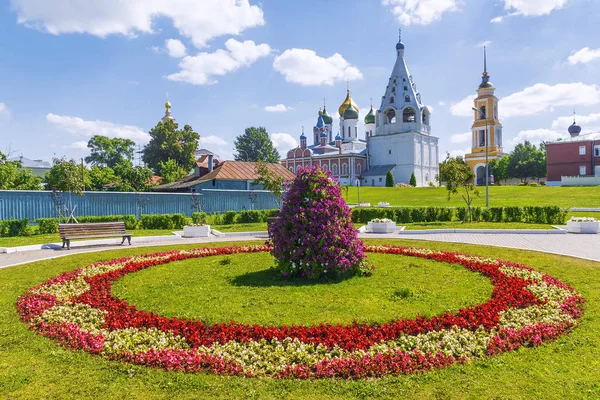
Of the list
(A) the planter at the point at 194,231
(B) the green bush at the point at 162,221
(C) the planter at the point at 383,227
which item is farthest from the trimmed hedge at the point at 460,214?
(B) the green bush at the point at 162,221

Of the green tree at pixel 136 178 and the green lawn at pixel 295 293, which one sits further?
the green tree at pixel 136 178

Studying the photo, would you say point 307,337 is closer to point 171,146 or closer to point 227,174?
point 227,174

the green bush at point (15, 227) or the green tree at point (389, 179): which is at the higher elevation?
the green tree at point (389, 179)

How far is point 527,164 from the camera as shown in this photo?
68062mm

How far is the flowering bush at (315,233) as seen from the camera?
24.9 feet

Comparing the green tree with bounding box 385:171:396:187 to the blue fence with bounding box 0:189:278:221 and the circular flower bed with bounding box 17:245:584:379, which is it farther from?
the circular flower bed with bounding box 17:245:584:379

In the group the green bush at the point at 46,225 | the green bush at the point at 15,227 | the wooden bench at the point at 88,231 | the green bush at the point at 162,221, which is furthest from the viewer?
the green bush at the point at 162,221

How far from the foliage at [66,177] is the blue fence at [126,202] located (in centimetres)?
134

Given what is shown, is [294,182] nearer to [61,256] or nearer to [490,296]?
[490,296]

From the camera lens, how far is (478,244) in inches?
523

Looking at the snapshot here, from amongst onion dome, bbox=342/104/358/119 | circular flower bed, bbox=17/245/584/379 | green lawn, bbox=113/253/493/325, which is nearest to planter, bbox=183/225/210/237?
green lawn, bbox=113/253/493/325

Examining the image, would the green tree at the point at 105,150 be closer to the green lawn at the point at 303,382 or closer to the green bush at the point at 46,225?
the green bush at the point at 46,225

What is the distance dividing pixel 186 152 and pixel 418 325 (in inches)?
2092

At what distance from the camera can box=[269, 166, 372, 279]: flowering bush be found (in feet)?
24.9
